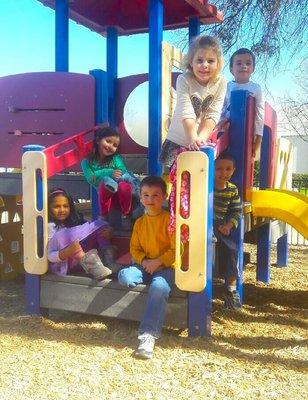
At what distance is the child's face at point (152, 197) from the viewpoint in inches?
138

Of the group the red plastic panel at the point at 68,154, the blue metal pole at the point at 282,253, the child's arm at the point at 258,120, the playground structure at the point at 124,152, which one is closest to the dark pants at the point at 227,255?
the playground structure at the point at 124,152

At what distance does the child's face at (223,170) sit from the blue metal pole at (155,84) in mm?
582

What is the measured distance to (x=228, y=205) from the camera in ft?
13.2

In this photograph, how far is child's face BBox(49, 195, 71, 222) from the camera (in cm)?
392

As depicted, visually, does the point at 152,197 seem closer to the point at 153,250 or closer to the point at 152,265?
the point at 153,250

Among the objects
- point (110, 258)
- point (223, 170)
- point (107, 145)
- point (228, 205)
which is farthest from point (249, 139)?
point (110, 258)

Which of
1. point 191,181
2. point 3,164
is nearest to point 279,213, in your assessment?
point 191,181

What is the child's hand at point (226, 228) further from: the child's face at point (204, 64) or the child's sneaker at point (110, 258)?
the child's face at point (204, 64)

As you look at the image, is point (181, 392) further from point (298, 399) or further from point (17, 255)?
point (17, 255)

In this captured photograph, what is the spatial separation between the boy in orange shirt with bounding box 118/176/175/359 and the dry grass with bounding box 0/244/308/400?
0.38 metres

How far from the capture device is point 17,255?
20.1ft

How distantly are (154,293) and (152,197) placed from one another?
68 cm

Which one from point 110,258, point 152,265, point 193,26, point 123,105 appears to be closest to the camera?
point 152,265

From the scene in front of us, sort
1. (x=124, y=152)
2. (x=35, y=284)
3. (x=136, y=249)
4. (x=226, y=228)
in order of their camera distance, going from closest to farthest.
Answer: (x=136, y=249) → (x=35, y=284) → (x=226, y=228) → (x=124, y=152)
